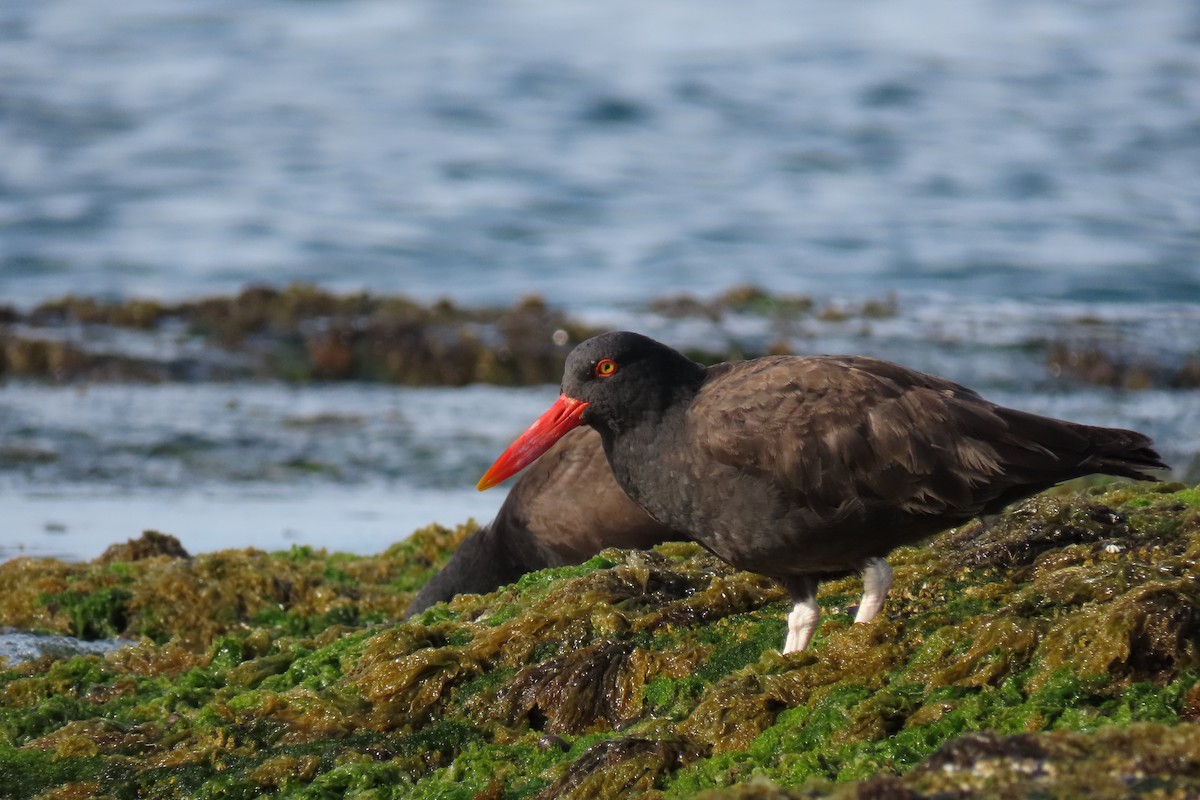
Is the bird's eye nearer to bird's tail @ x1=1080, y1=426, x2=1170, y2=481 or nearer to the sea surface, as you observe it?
bird's tail @ x1=1080, y1=426, x2=1170, y2=481

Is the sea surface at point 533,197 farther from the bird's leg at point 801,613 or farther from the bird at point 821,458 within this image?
the bird's leg at point 801,613

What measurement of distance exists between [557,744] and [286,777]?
2.29 feet

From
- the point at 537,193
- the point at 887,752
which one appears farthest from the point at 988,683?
the point at 537,193

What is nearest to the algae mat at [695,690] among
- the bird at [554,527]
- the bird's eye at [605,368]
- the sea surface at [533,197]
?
the bird's eye at [605,368]

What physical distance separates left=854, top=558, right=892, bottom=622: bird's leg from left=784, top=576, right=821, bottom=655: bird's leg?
122 mm

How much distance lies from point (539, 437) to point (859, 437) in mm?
1025

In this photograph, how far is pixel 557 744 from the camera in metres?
3.76

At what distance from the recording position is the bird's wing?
13.2ft

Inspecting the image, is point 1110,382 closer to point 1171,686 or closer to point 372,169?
point 1171,686

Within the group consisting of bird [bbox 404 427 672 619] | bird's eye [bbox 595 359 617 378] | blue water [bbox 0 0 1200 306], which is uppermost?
blue water [bbox 0 0 1200 306]

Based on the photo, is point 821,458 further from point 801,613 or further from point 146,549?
point 146,549

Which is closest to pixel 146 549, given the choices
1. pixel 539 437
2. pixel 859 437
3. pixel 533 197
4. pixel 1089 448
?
pixel 539 437

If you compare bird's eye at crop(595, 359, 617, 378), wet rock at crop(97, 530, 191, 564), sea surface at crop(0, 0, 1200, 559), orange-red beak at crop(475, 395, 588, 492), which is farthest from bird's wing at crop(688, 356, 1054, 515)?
sea surface at crop(0, 0, 1200, 559)

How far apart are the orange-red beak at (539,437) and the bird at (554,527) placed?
1.11m
